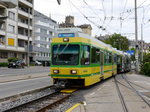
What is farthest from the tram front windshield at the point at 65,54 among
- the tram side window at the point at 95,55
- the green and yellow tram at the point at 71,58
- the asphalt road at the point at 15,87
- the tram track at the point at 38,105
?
the asphalt road at the point at 15,87

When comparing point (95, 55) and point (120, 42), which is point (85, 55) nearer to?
point (95, 55)

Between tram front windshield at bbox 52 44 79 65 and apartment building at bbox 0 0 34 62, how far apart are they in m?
34.1

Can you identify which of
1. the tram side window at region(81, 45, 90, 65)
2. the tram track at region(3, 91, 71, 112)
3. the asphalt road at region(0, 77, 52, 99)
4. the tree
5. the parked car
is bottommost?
the tram track at region(3, 91, 71, 112)

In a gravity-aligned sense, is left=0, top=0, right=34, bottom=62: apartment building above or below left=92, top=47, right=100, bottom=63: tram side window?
above

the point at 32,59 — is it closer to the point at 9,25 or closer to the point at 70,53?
the point at 9,25

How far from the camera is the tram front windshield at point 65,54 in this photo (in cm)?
1168

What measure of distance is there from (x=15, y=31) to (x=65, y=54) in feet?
138

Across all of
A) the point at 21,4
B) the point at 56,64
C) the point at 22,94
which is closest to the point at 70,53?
the point at 56,64

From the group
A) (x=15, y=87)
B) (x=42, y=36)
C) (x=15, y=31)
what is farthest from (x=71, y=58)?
(x=42, y=36)

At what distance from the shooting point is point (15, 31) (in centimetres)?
5141

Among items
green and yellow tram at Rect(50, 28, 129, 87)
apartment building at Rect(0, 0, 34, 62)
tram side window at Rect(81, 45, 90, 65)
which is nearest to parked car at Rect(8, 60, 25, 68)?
apartment building at Rect(0, 0, 34, 62)

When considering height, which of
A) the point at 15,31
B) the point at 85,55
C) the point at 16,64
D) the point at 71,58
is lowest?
the point at 16,64

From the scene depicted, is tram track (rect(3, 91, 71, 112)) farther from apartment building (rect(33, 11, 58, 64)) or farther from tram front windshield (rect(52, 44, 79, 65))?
apartment building (rect(33, 11, 58, 64))

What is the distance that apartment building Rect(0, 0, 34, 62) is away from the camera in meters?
47.0
